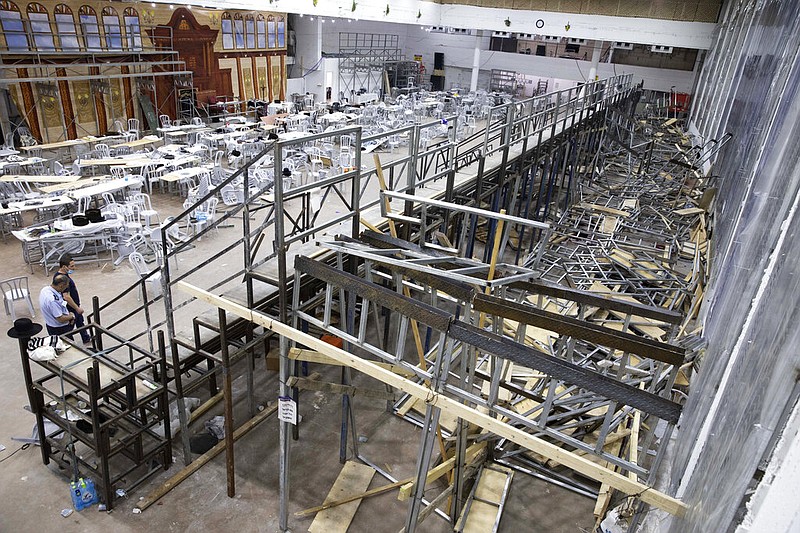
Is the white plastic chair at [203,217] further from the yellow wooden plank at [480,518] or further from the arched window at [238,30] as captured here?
the arched window at [238,30]

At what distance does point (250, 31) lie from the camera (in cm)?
2645

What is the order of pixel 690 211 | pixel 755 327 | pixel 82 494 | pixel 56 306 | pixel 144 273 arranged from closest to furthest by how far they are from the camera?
pixel 755 327, pixel 82 494, pixel 56 306, pixel 144 273, pixel 690 211

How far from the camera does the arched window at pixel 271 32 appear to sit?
27.4m

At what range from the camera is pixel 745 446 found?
2.38 metres

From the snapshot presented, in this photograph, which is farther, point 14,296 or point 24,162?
point 24,162

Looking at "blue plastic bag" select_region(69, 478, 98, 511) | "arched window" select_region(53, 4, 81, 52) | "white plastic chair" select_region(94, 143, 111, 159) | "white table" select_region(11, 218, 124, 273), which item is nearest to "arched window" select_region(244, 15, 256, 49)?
"arched window" select_region(53, 4, 81, 52)

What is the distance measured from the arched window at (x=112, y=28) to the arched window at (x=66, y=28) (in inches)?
47.1

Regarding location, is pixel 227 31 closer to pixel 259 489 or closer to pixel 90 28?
pixel 90 28

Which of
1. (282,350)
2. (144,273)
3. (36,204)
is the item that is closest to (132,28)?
(36,204)

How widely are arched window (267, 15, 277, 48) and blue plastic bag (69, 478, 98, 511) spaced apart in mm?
25742

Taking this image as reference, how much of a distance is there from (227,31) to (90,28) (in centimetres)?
691

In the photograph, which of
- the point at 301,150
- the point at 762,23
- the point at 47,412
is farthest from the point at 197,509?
the point at 301,150

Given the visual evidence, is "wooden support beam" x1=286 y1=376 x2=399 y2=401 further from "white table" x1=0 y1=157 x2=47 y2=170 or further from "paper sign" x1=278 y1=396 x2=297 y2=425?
"white table" x1=0 y1=157 x2=47 y2=170

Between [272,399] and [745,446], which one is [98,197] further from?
[745,446]
